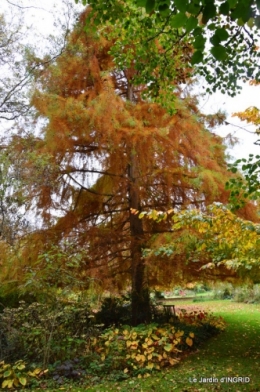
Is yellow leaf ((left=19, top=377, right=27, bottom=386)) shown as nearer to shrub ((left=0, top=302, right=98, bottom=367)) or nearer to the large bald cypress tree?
shrub ((left=0, top=302, right=98, bottom=367))

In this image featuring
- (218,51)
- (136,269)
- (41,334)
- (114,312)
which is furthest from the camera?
(114,312)

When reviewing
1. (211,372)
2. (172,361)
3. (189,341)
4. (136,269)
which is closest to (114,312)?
(136,269)

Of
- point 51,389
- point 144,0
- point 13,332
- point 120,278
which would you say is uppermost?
point 144,0

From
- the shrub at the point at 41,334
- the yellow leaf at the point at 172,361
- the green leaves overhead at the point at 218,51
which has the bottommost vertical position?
the yellow leaf at the point at 172,361

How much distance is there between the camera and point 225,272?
7145 mm

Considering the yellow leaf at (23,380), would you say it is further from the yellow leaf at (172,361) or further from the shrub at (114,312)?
the shrub at (114,312)

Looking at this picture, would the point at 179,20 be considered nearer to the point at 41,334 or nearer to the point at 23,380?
the point at 23,380

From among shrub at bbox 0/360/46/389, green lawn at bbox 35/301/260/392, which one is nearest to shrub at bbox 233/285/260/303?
green lawn at bbox 35/301/260/392

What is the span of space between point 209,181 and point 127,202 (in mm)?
2158

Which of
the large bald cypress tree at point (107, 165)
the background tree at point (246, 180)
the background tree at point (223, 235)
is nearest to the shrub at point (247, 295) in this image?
the large bald cypress tree at point (107, 165)

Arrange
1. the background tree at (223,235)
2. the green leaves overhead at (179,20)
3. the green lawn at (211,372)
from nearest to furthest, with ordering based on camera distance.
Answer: the green leaves overhead at (179,20), the background tree at (223,235), the green lawn at (211,372)

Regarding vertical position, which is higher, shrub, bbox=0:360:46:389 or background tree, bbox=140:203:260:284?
background tree, bbox=140:203:260:284

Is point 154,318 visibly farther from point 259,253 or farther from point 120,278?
point 259,253

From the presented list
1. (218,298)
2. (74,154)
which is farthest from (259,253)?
(218,298)
